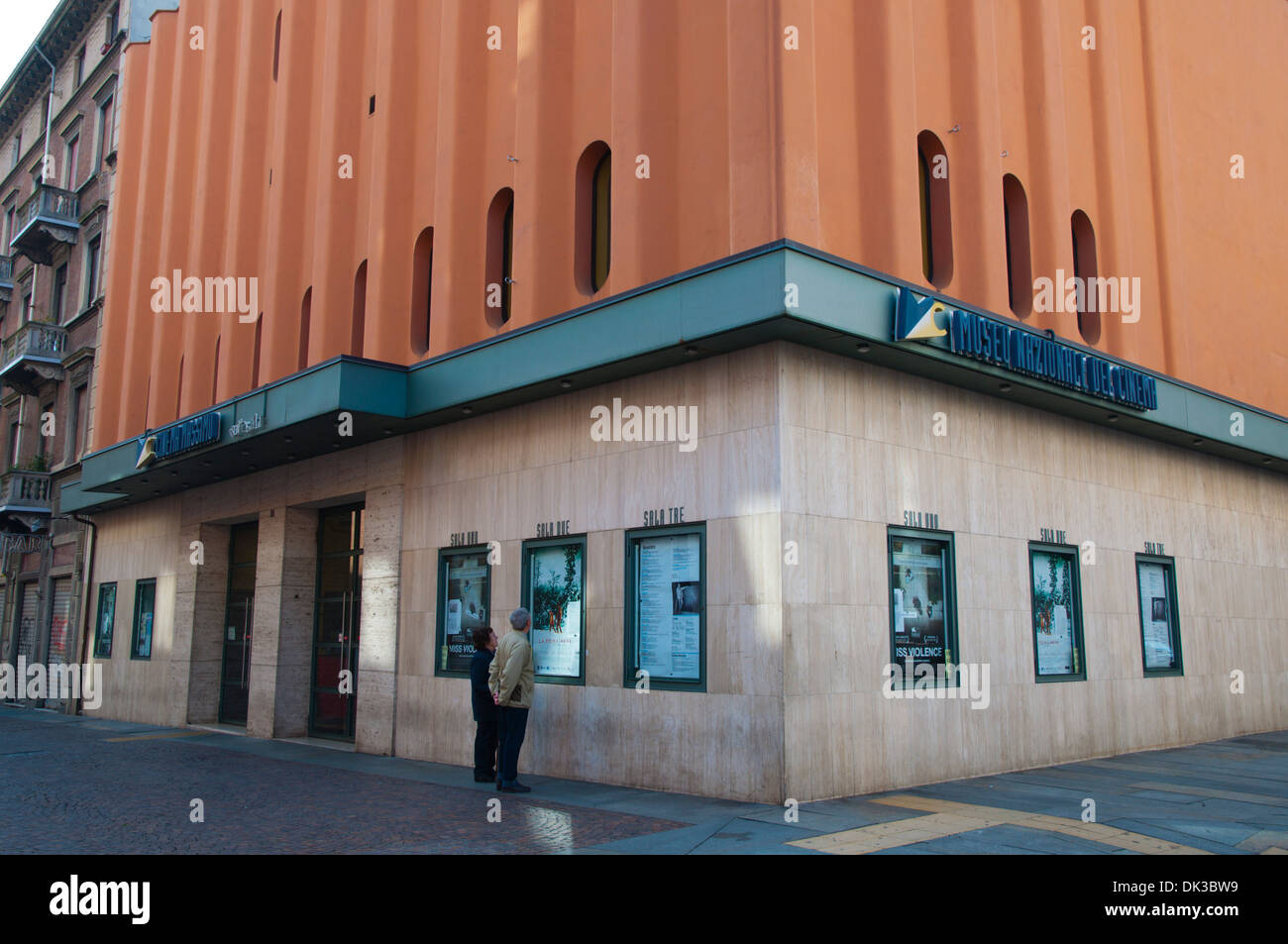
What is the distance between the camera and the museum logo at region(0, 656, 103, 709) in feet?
76.0

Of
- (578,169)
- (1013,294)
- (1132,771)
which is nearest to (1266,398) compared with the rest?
(1013,294)

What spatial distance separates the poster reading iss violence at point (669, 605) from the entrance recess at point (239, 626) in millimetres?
11481

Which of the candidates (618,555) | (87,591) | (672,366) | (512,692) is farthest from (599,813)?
(87,591)

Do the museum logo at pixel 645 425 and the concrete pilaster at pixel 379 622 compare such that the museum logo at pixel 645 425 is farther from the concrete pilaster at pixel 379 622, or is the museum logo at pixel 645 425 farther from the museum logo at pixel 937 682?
the concrete pilaster at pixel 379 622

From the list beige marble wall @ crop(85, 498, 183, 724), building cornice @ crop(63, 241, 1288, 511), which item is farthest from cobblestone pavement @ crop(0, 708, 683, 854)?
beige marble wall @ crop(85, 498, 183, 724)

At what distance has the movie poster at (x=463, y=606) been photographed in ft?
42.9

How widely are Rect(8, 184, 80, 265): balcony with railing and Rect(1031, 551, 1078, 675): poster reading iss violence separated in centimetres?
2771

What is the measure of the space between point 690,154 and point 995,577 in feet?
19.4

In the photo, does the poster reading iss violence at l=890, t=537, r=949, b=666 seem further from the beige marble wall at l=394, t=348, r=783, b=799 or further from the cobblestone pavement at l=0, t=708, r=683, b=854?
the cobblestone pavement at l=0, t=708, r=683, b=854

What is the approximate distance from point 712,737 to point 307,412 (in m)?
7.17

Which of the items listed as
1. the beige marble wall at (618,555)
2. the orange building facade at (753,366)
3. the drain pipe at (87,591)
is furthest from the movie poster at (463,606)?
the drain pipe at (87,591)

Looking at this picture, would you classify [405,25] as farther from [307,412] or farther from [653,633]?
[653,633]
